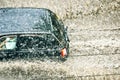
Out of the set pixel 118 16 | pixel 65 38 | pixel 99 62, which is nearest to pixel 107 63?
pixel 99 62

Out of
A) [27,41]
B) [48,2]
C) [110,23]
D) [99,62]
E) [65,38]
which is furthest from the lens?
[48,2]

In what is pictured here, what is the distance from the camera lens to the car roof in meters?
9.27

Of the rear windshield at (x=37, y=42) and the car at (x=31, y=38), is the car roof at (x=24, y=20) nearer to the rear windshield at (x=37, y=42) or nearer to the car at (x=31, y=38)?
the car at (x=31, y=38)

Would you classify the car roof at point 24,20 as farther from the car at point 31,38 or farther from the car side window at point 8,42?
the car side window at point 8,42

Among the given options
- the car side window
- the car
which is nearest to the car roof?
the car

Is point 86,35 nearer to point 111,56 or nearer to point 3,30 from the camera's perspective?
point 111,56

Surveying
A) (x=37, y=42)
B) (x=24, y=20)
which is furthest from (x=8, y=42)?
(x=24, y=20)

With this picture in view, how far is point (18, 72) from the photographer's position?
991cm

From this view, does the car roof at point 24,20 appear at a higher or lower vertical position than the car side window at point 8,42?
higher

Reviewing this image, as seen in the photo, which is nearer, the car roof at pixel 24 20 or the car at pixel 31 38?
the car at pixel 31 38

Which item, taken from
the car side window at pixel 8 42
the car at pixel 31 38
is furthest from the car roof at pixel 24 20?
the car side window at pixel 8 42

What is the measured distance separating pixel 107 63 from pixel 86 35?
2171 millimetres

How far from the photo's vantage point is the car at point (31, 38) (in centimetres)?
898

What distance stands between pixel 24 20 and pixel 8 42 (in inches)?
41.0
